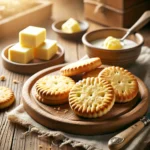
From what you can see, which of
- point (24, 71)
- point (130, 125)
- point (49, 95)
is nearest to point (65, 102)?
point (49, 95)

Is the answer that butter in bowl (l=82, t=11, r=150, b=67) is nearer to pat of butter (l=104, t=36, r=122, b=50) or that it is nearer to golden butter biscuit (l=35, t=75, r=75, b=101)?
pat of butter (l=104, t=36, r=122, b=50)

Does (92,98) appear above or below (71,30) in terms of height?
above

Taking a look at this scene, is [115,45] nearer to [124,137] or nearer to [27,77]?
[27,77]

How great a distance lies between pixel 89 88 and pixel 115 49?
0.39 meters

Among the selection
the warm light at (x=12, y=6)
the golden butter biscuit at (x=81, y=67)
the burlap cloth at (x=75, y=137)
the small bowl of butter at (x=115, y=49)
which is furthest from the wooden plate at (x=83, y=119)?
the warm light at (x=12, y=6)

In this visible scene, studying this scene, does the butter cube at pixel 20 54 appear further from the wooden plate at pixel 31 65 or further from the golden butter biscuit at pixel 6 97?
the golden butter biscuit at pixel 6 97

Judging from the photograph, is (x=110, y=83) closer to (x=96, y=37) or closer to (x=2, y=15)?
(x=96, y=37)

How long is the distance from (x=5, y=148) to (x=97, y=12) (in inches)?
40.1

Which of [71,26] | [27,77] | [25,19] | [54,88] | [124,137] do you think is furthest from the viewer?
[25,19]

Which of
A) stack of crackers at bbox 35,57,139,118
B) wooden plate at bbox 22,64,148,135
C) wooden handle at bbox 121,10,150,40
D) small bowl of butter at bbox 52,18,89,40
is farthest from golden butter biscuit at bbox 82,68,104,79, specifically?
small bowl of butter at bbox 52,18,89,40

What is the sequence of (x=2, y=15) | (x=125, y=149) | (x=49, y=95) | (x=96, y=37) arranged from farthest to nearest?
(x=2, y=15), (x=96, y=37), (x=49, y=95), (x=125, y=149)

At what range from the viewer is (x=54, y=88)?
1184mm

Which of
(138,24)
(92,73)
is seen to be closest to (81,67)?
(92,73)

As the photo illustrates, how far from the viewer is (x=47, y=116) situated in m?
1.13
